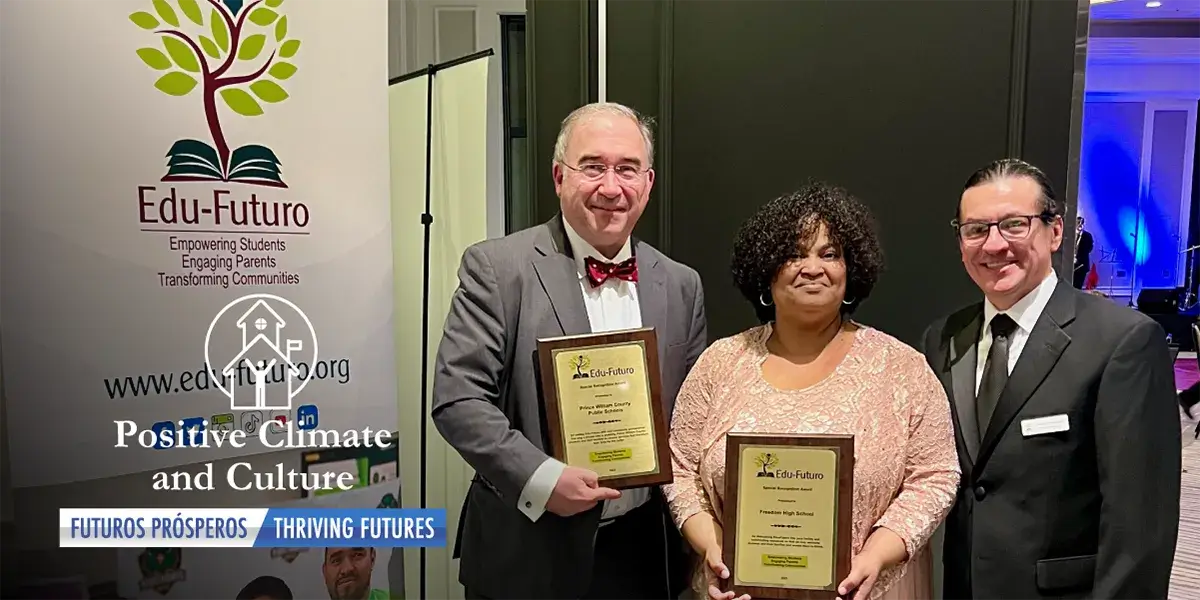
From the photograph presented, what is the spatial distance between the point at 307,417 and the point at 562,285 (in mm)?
1010

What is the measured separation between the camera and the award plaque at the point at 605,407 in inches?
63.3

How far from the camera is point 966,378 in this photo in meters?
1.72

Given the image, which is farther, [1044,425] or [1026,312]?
[1026,312]

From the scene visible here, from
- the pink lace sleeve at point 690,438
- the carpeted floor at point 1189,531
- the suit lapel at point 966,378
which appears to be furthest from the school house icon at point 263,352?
the carpeted floor at point 1189,531

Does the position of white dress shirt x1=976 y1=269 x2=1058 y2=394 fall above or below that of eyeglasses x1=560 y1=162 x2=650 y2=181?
below

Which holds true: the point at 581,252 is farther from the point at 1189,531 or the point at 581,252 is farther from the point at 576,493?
the point at 1189,531

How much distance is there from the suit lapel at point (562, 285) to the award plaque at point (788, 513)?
465 mm

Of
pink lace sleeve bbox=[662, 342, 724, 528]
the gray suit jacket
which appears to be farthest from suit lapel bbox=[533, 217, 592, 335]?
pink lace sleeve bbox=[662, 342, 724, 528]

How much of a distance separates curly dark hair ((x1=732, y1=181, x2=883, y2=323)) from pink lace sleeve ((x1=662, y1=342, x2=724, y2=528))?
24 centimetres

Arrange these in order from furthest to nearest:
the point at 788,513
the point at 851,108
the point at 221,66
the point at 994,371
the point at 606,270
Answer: the point at 851,108, the point at 221,66, the point at 606,270, the point at 994,371, the point at 788,513

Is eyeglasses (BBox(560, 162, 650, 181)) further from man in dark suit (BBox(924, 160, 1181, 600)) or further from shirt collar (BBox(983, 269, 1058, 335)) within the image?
shirt collar (BBox(983, 269, 1058, 335))

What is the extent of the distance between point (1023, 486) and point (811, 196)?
76 centimetres

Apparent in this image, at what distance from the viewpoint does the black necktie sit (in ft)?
5.38

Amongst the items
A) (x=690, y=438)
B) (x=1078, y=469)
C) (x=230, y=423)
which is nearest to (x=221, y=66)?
(x=230, y=423)
